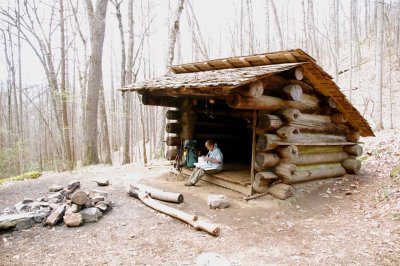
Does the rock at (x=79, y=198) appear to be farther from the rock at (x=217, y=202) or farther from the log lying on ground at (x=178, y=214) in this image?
the rock at (x=217, y=202)

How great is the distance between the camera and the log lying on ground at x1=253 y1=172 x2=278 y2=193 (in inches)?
262

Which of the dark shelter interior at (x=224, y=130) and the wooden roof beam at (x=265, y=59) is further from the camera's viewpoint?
the dark shelter interior at (x=224, y=130)

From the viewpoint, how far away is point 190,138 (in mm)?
9195

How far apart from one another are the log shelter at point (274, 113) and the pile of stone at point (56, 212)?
10.1 feet

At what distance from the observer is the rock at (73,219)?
5.21m

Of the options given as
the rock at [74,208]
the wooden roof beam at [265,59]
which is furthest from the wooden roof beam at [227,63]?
the rock at [74,208]

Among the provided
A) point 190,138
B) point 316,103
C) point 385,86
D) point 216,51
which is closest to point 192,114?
point 190,138

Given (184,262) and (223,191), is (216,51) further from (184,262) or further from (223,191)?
(184,262)

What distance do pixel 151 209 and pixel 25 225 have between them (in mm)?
2371

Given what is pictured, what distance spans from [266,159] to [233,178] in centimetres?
133

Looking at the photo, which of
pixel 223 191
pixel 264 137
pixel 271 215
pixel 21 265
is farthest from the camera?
pixel 223 191

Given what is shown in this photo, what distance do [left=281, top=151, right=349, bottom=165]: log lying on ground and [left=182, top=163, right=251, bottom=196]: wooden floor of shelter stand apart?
1.14 m

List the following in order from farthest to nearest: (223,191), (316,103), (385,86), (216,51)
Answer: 1. (216,51)
2. (385,86)
3. (316,103)
4. (223,191)

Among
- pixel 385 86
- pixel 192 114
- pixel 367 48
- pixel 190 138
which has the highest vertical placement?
pixel 367 48
